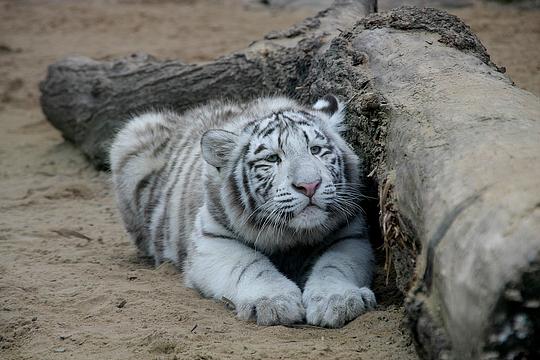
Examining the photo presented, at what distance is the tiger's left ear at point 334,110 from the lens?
421 centimetres

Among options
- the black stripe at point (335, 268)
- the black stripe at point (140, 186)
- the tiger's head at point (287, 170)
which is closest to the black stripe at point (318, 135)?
the tiger's head at point (287, 170)

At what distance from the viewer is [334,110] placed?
4.24 metres

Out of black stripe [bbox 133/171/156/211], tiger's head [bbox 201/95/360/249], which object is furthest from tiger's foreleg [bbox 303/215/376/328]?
black stripe [bbox 133/171/156/211]

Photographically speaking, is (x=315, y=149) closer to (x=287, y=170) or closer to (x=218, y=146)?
(x=287, y=170)

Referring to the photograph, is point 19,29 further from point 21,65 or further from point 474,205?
point 474,205

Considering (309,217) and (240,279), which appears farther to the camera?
(240,279)

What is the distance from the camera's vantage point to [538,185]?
7.66ft

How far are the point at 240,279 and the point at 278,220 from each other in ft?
1.15

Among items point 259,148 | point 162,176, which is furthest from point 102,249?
point 259,148

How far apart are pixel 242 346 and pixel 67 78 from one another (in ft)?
13.8

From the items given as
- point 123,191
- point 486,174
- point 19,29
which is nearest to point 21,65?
point 19,29

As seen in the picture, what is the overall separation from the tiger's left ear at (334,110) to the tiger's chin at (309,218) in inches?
26.3

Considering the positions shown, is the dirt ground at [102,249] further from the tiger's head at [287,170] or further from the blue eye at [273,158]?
the blue eye at [273,158]

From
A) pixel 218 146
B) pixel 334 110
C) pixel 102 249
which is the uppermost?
pixel 334 110
